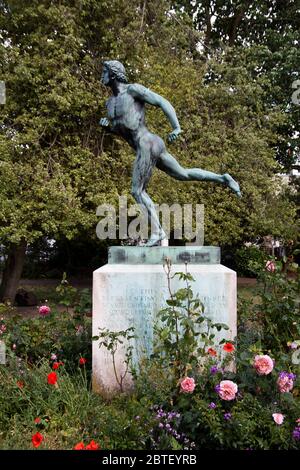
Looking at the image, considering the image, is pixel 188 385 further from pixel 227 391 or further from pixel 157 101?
pixel 157 101

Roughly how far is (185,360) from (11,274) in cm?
1029

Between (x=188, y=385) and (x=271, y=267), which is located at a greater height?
(x=271, y=267)

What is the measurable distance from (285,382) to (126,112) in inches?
119

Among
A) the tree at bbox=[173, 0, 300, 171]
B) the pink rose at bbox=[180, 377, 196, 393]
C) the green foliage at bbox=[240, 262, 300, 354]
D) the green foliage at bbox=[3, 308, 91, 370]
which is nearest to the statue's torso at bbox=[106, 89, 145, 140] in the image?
the green foliage at bbox=[240, 262, 300, 354]

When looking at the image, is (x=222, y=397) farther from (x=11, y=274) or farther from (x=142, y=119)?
(x=11, y=274)

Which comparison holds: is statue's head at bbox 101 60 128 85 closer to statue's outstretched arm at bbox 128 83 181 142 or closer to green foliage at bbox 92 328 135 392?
statue's outstretched arm at bbox 128 83 181 142

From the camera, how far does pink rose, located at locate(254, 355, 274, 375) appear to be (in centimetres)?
360

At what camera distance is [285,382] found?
3.63m

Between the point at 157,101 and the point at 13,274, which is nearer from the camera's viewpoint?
the point at 157,101

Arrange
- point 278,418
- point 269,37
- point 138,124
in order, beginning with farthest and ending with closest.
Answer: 1. point 269,37
2. point 138,124
3. point 278,418

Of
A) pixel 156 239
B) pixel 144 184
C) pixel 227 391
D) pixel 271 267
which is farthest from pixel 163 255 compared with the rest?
pixel 227 391

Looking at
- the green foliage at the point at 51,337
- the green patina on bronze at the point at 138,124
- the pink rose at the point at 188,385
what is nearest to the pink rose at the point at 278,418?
the pink rose at the point at 188,385

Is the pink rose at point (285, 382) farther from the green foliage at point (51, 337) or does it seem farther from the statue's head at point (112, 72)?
the statue's head at point (112, 72)

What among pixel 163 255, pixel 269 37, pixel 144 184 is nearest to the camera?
pixel 163 255
